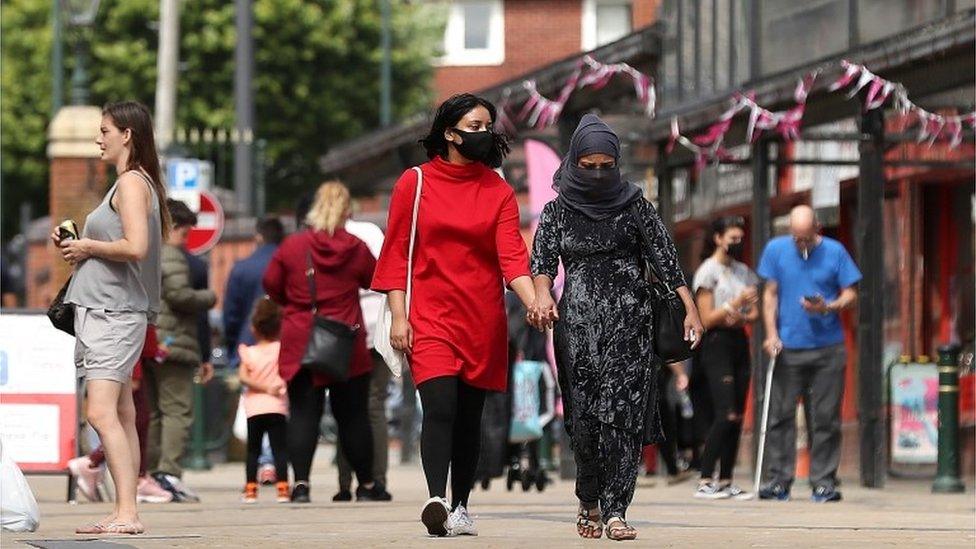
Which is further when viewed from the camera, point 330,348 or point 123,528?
point 330,348

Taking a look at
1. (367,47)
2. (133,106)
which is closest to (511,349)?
(133,106)

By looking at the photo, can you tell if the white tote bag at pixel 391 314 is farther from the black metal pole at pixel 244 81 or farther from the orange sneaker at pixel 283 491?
the black metal pole at pixel 244 81

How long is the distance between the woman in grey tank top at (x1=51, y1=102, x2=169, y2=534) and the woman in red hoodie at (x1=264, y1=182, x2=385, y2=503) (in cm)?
340

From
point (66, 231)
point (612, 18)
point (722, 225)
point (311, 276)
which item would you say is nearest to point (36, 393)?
point (311, 276)

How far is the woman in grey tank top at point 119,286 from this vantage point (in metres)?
11.3

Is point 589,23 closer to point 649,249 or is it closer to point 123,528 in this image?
point 649,249

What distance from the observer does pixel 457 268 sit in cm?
1130

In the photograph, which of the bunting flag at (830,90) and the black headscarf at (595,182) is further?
the bunting flag at (830,90)

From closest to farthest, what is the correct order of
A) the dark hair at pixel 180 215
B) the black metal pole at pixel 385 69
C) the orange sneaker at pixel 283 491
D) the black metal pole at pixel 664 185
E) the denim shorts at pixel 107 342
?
the denim shorts at pixel 107 342 < the orange sneaker at pixel 283 491 < the dark hair at pixel 180 215 < the black metal pole at pixel 664 185 < the black metal pole at pixel 385 69

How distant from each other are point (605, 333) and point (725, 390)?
18.5 feet

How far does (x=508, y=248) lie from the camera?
444 inches

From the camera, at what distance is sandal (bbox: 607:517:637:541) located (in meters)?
Answer: 11.0

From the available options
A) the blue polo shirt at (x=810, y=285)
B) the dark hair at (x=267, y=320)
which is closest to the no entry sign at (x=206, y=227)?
the dark hair at (x=267, y=320)

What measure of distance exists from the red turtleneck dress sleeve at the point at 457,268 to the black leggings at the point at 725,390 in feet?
18.0
